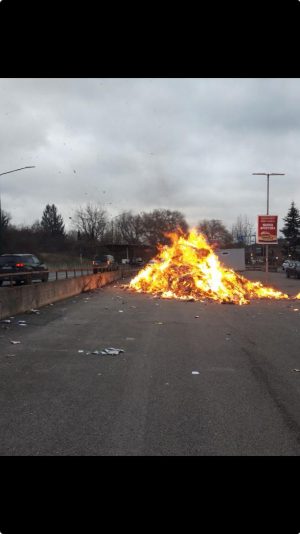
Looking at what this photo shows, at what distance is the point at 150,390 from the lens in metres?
5.57

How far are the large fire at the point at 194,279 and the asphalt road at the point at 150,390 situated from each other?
28.6 feet

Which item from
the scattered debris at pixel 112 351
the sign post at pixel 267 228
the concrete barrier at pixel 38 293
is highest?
the sign post at pixel 267 228

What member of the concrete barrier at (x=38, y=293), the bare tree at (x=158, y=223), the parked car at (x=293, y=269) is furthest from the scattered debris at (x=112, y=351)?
the bare tree at (x=158, y=223)

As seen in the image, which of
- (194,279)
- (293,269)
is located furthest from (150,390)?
(293,269)

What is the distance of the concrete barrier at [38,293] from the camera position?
12.1 m

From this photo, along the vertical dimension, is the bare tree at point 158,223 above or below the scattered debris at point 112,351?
above

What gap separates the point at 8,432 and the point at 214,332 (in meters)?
6.80

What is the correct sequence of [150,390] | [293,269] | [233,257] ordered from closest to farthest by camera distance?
[150,390]
[293,269]
[233,257]

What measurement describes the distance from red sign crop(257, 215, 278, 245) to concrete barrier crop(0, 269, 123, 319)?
10.1 metres

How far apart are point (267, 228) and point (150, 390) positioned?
21.7 m

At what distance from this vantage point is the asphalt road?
3.93 m

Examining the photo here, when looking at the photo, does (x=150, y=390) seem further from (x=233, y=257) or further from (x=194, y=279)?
(x=233, y=257)

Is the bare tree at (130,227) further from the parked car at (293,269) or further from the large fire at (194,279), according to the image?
the large fire at (194,279)

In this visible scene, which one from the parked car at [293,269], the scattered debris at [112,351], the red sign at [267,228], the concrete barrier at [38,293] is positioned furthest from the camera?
the parked car at [293,269]
